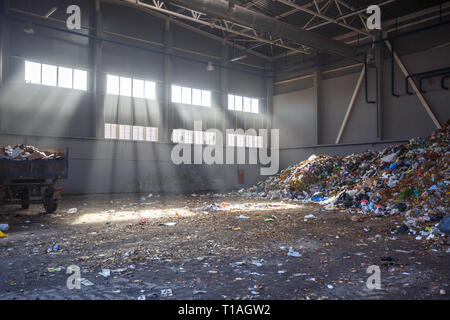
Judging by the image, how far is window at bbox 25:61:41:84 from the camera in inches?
463

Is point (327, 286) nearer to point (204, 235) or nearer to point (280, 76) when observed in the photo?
point (204, 235)

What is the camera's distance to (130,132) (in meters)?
13.9

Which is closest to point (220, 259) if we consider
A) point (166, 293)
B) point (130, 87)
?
point (166, 293)

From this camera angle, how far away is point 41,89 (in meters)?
12.0

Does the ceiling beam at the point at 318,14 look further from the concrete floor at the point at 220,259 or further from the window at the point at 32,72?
the window at the point at 32,72

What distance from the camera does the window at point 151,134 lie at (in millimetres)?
14358

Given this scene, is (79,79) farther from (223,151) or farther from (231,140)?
(231,140)

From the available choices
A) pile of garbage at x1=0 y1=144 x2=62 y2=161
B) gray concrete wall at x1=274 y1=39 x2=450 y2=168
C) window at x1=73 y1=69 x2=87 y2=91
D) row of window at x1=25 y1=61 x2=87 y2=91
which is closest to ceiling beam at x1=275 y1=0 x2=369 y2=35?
gray concrete wall at x1=274 y1=39 x2=450 y2=168

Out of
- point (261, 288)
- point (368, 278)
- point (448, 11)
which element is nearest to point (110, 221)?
point (261, 288)

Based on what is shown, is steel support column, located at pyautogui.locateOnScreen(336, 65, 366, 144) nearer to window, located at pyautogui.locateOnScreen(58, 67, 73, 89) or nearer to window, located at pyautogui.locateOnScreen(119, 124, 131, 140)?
window, located at pyautogui.locateOnScreen(119, 124, 131, 140)

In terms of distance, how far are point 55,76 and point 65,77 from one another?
354 millimetres

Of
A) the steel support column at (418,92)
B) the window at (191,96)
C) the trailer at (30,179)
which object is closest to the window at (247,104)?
the window at (191,96)

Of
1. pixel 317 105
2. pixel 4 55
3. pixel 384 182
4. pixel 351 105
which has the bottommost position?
pixel 384 182

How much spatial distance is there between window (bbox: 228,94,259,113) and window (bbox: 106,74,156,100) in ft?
14.6
